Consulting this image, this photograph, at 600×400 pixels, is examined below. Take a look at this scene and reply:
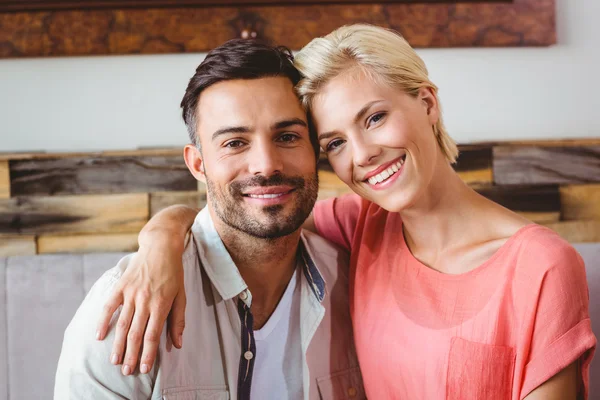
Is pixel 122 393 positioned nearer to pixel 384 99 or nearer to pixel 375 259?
pixel 375 259

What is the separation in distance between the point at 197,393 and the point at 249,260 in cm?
32

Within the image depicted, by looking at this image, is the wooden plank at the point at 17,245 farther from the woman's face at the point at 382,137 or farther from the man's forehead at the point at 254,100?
the woman's face at the point at 382,137

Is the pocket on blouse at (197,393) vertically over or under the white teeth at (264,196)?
under

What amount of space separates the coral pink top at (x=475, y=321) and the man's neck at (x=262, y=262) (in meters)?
0.18

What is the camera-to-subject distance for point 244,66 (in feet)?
3.98

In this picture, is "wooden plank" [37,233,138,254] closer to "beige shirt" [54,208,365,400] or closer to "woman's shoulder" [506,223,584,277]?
"beige shirt" [54,208,365,400]

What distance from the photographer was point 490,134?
1.86m

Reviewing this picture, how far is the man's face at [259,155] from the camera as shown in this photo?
118 centimetres

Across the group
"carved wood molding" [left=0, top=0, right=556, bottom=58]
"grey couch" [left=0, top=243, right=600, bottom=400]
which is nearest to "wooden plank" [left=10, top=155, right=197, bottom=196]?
"grey couch" [left=0, top=243, right=600, bottom=400]

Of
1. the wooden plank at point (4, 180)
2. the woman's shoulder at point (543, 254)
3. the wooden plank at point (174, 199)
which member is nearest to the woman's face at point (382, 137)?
the woman's shoulder at point (543, 254)

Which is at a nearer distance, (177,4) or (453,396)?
(453,396)

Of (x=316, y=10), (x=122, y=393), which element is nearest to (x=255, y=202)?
(x=122, y=393)

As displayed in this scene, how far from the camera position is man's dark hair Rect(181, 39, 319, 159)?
1215 millimetres

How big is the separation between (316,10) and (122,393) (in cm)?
129
